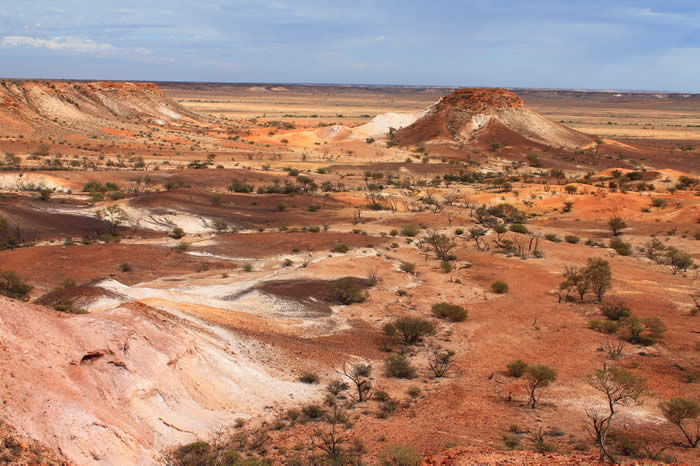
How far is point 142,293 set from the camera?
54.3 feet

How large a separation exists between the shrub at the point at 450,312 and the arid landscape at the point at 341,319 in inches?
2.3

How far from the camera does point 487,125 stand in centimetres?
7088

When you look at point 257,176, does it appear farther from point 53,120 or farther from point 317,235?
point 53,120

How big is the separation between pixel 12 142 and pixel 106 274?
39.6m

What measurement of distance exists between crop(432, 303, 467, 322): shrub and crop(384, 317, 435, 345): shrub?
5.16ft

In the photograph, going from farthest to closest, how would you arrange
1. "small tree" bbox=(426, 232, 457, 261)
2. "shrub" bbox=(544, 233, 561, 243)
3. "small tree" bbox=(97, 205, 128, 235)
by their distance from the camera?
1. "shrub" bbox=(544, 233, 561, 243)
2. "small tree" bbox=(97, 205, 128, 235)
3. "small tree" bbox=(426, 232, 457, 261)

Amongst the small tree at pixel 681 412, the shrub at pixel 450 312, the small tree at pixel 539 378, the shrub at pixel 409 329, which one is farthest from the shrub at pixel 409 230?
the small tree at pixel 681 412

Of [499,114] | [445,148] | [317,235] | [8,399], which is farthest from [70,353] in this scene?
[499,114]

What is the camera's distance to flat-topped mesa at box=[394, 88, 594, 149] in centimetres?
6950

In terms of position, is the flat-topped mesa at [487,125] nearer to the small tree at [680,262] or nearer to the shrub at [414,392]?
the small tree at [680,262]

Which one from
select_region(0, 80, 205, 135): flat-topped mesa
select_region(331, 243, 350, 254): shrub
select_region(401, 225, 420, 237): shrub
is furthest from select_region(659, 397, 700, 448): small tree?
select_region(0, 80, 205, 135): flat-topped mesa

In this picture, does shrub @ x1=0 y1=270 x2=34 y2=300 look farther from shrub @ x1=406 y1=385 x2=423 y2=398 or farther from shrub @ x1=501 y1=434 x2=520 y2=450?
shrub @ x1=501 y1=434 x2=520 y2=450

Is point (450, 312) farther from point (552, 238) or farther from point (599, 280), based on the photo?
point (552, 238)

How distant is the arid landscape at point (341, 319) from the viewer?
9.48m
